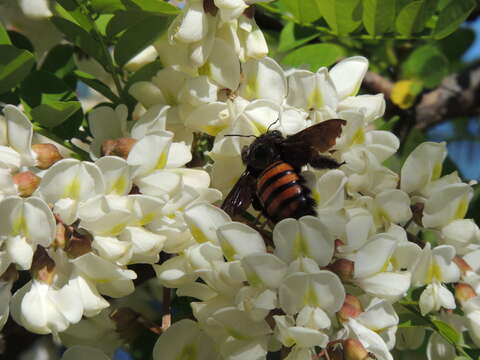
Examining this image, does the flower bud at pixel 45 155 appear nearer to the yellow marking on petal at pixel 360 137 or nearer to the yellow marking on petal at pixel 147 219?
the yellow marking on petal at pixel 147 219

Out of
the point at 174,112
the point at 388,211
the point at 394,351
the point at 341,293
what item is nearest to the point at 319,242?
the point at 341,293

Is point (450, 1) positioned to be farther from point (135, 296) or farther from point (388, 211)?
point (135, 296)

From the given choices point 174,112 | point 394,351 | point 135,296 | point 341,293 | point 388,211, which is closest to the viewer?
point 341,293

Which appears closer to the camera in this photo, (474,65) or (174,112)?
(174,112)

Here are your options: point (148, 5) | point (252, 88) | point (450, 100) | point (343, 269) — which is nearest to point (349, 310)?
point (343, 269)

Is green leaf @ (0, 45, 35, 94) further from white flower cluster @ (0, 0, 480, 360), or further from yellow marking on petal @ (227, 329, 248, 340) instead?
yellow marking on petal @ (227, 329, 248, 340)

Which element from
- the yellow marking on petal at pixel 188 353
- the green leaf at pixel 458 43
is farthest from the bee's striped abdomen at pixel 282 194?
the green leaf at pixel 458 43

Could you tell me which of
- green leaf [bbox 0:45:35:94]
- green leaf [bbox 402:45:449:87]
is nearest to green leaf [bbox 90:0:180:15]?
green leaf [bbox 0:45:35:94]
